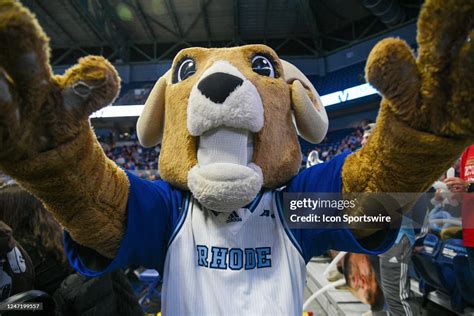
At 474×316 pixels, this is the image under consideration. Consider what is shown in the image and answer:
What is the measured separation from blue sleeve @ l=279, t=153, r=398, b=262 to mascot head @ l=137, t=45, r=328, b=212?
0.15 ft

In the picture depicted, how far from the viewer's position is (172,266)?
66 cm

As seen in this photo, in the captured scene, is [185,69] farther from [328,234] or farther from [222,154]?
[328,234]

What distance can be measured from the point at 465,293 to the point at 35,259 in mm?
1958

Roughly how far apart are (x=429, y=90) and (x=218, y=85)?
0.34 meters

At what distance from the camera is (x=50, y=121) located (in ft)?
1.45

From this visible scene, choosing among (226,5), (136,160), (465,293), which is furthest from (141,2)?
(465,293)

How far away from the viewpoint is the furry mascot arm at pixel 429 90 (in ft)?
1.33

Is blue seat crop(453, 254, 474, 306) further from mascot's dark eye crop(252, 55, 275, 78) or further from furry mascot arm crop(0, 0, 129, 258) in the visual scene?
furry mascot arm crop(0, 0, 129, 258)

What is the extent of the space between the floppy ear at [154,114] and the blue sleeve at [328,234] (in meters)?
0.36

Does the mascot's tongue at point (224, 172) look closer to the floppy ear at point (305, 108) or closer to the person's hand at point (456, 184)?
the floppy ear at point (305, 108)

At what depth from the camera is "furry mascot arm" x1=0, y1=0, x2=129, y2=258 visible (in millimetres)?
394

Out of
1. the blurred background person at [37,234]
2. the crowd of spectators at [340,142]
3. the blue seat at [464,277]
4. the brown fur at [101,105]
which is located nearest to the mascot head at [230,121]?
the brown fur at [101,105]

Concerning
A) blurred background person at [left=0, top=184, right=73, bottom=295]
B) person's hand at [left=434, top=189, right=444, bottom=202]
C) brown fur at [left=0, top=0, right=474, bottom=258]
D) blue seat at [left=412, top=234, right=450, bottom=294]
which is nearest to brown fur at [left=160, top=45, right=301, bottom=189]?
brown fur at [left=0, top=0, right=474, bottom=258]

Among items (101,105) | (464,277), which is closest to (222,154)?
(101,105)
